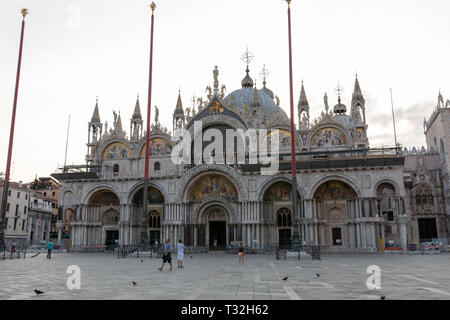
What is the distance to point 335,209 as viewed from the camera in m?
42.6

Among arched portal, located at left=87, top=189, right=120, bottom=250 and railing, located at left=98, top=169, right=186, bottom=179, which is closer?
railing, located at left=98, top=169, right=186, bottom=179

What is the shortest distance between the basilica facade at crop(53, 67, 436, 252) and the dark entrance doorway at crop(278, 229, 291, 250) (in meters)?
0.11

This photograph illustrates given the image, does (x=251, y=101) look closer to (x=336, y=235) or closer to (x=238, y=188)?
(x=238, y=188)

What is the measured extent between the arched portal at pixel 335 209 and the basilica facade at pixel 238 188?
0.11 meters

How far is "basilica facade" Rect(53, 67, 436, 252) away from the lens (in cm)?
4066

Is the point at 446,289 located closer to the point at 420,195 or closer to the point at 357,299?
the point at 357,299

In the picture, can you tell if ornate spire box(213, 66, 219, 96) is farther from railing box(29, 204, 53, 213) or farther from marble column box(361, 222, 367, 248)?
railing box(29, 204, 53, 213)

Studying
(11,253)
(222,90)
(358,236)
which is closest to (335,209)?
(358,236)

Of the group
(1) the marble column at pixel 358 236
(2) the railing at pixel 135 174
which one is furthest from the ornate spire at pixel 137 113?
(1) the marble column at pixel 358 236

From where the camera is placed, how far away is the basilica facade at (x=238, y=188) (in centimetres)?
4066

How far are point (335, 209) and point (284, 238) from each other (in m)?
6.48

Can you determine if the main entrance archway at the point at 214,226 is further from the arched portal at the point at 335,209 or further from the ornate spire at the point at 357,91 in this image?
the ornate spire at the point at 357,91

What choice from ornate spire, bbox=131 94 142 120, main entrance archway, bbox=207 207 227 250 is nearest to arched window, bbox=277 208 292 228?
main entrance archway, bbox=207 207 227 250
